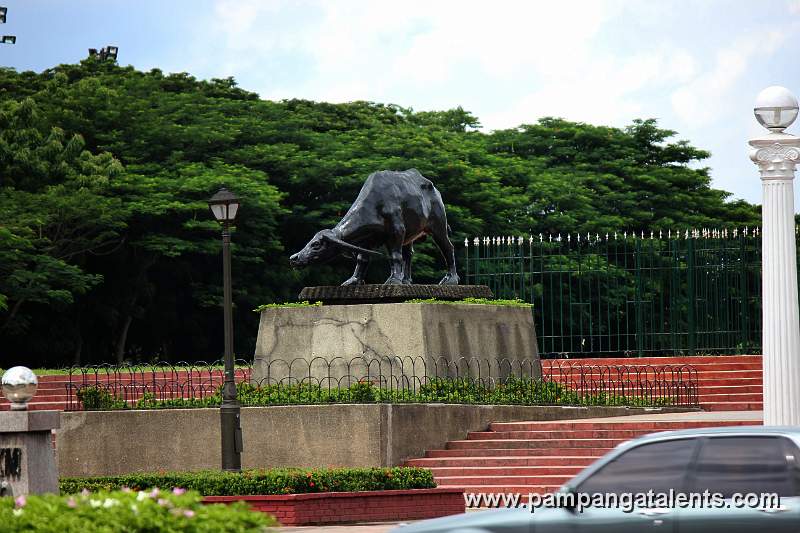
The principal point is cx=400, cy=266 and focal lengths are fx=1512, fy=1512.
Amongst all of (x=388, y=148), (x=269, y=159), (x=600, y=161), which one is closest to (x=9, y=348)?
(x=269, y=159)

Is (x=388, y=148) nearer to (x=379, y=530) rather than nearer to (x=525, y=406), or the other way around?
(x=525, y=406)

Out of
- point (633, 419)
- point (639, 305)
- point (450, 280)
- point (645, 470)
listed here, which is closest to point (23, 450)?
point (645, 470)

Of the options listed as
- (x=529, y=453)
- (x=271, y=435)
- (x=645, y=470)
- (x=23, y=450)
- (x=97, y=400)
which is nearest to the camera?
(x=645, y=470)

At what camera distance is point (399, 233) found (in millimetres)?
24422

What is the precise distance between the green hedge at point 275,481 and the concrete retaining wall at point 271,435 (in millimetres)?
2406

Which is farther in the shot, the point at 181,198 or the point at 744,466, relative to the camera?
the point at 181,198

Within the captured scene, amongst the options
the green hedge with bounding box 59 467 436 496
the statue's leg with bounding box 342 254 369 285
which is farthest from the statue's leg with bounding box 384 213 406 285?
the green hedge with bounding box 59 467 436 496

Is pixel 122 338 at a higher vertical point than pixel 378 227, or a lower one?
lower

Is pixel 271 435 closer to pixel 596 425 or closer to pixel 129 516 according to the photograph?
pixel 596 425

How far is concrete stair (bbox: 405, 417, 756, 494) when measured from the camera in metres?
20.3

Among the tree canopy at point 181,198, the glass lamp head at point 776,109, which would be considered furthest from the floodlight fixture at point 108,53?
the glass lamp head at point 776,109

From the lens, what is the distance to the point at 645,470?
955cm

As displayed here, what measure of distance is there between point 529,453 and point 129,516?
12.6 m

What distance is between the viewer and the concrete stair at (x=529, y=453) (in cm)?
2034
